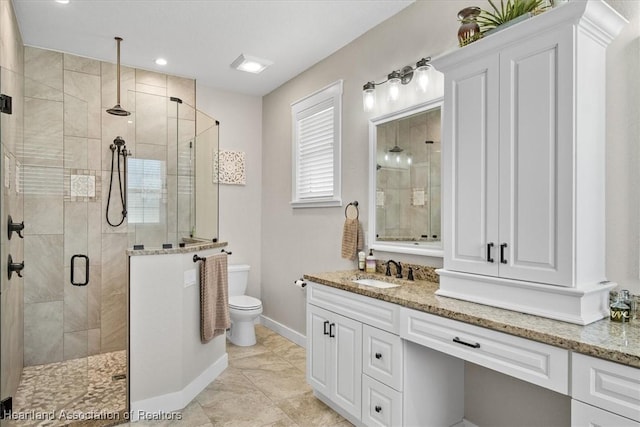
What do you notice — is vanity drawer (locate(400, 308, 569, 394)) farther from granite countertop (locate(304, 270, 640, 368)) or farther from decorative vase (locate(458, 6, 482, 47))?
decorative vase (locate(458, 6, 482, 47))

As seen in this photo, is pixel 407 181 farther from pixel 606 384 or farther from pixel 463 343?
pixel 606 384

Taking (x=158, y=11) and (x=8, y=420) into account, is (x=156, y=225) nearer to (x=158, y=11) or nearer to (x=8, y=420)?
(x=8, y=420)

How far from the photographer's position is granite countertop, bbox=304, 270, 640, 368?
1287 mm

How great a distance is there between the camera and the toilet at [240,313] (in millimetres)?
3768

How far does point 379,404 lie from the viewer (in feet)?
7.15

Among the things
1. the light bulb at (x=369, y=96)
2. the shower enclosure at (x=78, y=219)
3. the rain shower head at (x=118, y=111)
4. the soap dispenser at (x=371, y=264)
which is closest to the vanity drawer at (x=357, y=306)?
the soap dispenser at (x=371, y=264)

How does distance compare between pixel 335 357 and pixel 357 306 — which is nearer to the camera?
pixel 357 306

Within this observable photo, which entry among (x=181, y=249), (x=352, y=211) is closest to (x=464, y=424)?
(x=352, y=211)

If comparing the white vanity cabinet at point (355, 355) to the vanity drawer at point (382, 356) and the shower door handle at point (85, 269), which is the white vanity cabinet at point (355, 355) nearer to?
the vanity drawer at point (382, 356)

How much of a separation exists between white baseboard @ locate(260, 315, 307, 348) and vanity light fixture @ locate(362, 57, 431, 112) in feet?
7.60

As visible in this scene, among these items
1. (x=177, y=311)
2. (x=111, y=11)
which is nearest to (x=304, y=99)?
(x=111, y=11)

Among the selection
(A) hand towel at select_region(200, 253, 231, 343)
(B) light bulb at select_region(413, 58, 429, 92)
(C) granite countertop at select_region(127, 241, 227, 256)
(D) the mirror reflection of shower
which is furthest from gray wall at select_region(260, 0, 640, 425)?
(D) the mirror reflection of shower

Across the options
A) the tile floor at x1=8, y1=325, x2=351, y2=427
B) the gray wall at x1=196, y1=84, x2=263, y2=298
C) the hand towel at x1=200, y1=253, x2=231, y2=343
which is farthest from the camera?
the gray wall at x1=196, y1=84, x2=263, y2=298

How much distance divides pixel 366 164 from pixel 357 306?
125 cm
